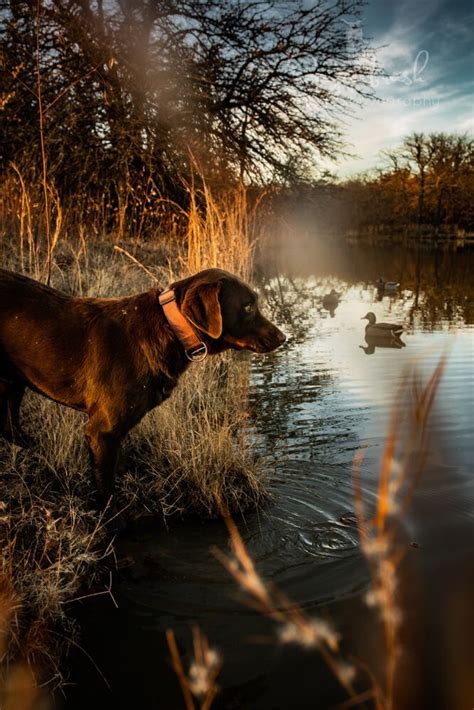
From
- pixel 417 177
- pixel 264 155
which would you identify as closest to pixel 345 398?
pixel 264 155

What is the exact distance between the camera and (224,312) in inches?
135

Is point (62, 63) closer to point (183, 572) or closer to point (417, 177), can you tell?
point (183, 572)

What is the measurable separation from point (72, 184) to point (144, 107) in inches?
104

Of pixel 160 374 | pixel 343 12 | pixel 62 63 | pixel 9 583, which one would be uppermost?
pixel 343 12

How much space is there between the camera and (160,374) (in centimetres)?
338

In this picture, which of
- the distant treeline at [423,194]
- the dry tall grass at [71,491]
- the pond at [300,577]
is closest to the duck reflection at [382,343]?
the pond at [300,577]

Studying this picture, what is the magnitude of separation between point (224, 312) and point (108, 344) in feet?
2.51

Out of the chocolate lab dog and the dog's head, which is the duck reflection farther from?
the chocolate lab dog

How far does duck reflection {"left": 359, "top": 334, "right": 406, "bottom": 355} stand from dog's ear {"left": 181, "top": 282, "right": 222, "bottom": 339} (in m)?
7.50

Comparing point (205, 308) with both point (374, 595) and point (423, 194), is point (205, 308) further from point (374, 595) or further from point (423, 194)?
point (423, 194)

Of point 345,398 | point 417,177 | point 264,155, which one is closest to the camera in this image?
point 345,398

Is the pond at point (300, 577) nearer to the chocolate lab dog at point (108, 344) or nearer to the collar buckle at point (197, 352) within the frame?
the chocolate lab dog at point (108, 344)

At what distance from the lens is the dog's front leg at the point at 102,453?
131 inches

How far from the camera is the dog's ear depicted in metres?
3.27
